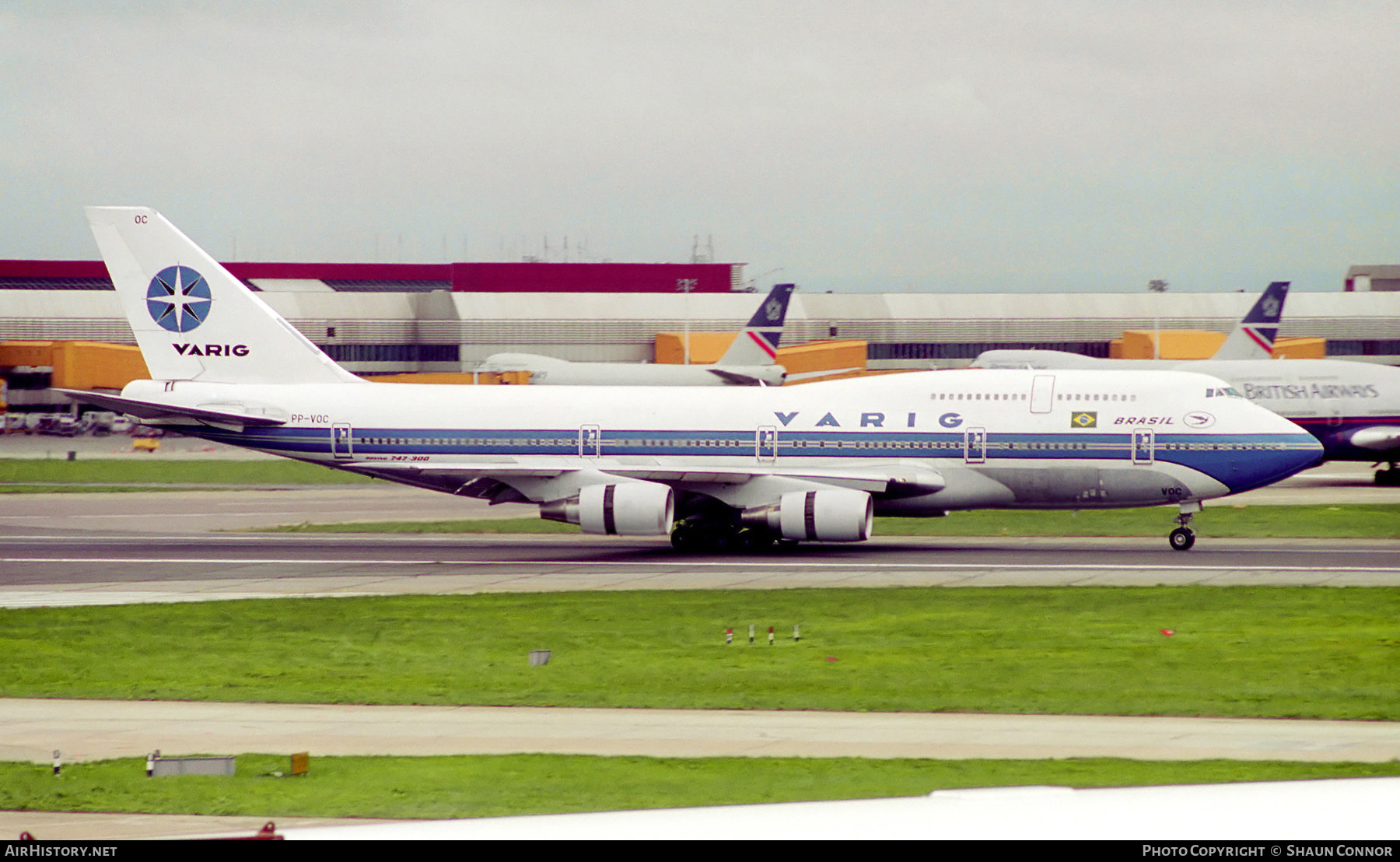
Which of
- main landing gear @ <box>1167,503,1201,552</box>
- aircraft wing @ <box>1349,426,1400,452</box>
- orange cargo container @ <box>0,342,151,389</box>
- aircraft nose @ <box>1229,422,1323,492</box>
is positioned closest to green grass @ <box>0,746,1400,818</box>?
aircraft nose @ <box>1229,422,1323,492</box>

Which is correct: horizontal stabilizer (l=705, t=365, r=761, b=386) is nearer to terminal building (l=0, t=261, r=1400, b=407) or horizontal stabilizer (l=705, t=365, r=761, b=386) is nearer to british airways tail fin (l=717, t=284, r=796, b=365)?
british airways tail fin (l=717, t=284, r=796, b=365)

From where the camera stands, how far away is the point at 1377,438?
2630 inches

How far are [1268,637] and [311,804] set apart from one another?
17448mm

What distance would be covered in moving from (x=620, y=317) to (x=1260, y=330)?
49.8 metres

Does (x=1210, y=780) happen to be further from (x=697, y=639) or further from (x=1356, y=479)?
(x=1356, y=479)

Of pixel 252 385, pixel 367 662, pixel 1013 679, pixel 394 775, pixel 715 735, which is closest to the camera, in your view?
pixel 394 775

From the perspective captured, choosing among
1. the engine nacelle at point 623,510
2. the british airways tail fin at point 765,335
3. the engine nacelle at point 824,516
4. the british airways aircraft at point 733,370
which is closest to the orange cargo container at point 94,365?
the british airways aircraft at point 733,370

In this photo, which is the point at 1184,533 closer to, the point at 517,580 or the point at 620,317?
the point at 517,580

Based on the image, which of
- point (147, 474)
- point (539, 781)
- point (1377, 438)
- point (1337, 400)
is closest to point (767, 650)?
point (539, 781)

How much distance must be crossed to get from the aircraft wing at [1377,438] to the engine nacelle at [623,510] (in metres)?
38.8

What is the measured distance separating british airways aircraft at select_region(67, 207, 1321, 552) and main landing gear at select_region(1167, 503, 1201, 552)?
0.09 meters

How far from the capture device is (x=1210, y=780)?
17.3 m

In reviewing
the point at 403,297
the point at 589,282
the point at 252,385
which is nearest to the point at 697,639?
the point at 252,385

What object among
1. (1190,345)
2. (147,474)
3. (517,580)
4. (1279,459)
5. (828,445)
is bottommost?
(147,474)
